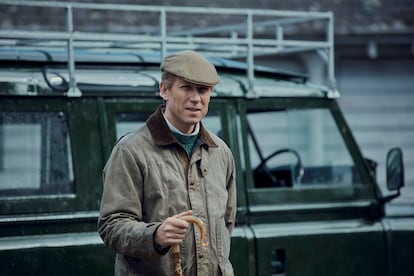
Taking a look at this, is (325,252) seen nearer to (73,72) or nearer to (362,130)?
(73,72)

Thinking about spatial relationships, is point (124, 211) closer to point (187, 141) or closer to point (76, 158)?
point (187, 141)

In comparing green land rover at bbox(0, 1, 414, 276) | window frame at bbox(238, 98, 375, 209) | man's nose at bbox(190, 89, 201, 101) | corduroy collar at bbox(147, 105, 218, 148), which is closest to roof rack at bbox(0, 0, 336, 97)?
green land rover at bbox(0, 1, 414, 276)

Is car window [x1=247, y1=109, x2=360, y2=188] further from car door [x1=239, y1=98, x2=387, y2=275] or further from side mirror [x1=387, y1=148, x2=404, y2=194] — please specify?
side mirror [x1=387, y1=148, x2=404, y2=194]

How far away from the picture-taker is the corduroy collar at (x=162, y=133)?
3.68 m

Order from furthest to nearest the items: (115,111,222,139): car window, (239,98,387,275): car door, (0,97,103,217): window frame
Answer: (239,98,387,275): car door → (115,111,222,139): car window → (0,97,103,217): window frame

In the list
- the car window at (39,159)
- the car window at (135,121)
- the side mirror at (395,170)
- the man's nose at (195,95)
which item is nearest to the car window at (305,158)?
the side mirror at (395,170)

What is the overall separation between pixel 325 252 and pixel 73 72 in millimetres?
1736

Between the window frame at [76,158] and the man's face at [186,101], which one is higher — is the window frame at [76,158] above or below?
below

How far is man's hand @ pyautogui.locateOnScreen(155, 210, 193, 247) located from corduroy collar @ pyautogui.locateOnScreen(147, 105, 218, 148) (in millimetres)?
405

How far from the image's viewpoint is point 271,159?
572 cm

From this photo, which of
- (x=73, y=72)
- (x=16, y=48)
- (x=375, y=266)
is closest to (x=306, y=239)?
(x=375, y=266)

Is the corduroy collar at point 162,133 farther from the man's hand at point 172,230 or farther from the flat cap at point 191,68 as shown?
the man's hand at point 172,230

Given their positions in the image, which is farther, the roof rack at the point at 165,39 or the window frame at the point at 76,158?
the roof rack at the point at 165,39

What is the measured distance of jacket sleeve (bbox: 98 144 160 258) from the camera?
3.45m
